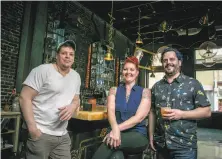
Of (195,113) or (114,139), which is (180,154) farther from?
(114,139)

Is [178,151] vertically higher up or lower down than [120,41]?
lower down

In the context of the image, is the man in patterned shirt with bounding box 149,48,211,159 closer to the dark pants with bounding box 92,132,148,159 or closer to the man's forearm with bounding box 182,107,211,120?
the man's forearm with bounding box 182,107,211,120

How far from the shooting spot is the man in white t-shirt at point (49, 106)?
185 cm

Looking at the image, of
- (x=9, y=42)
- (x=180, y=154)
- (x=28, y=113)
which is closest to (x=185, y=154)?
(x=180, y=154)

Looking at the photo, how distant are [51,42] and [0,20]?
1451 millimetres

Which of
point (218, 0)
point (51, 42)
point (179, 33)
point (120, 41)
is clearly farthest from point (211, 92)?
point (51, 42)

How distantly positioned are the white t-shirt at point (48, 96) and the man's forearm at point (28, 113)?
0.10 meters

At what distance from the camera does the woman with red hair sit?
1666 mm

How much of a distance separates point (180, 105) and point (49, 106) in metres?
1.25

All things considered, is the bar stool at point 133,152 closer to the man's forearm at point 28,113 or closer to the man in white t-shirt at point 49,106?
the man in white t-shirt at point 49,106

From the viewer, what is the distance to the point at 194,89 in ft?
6.26

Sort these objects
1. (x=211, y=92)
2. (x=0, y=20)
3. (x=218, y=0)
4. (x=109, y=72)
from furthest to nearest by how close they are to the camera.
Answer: (x=211, y=92) → (x=109, y=72) → (x=218, y=0) → (x=0, y=20)

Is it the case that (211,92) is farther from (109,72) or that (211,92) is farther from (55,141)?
(55,141)

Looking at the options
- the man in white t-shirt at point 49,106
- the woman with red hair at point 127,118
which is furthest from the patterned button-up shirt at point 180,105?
the man in white t-shirt at point 49,106
